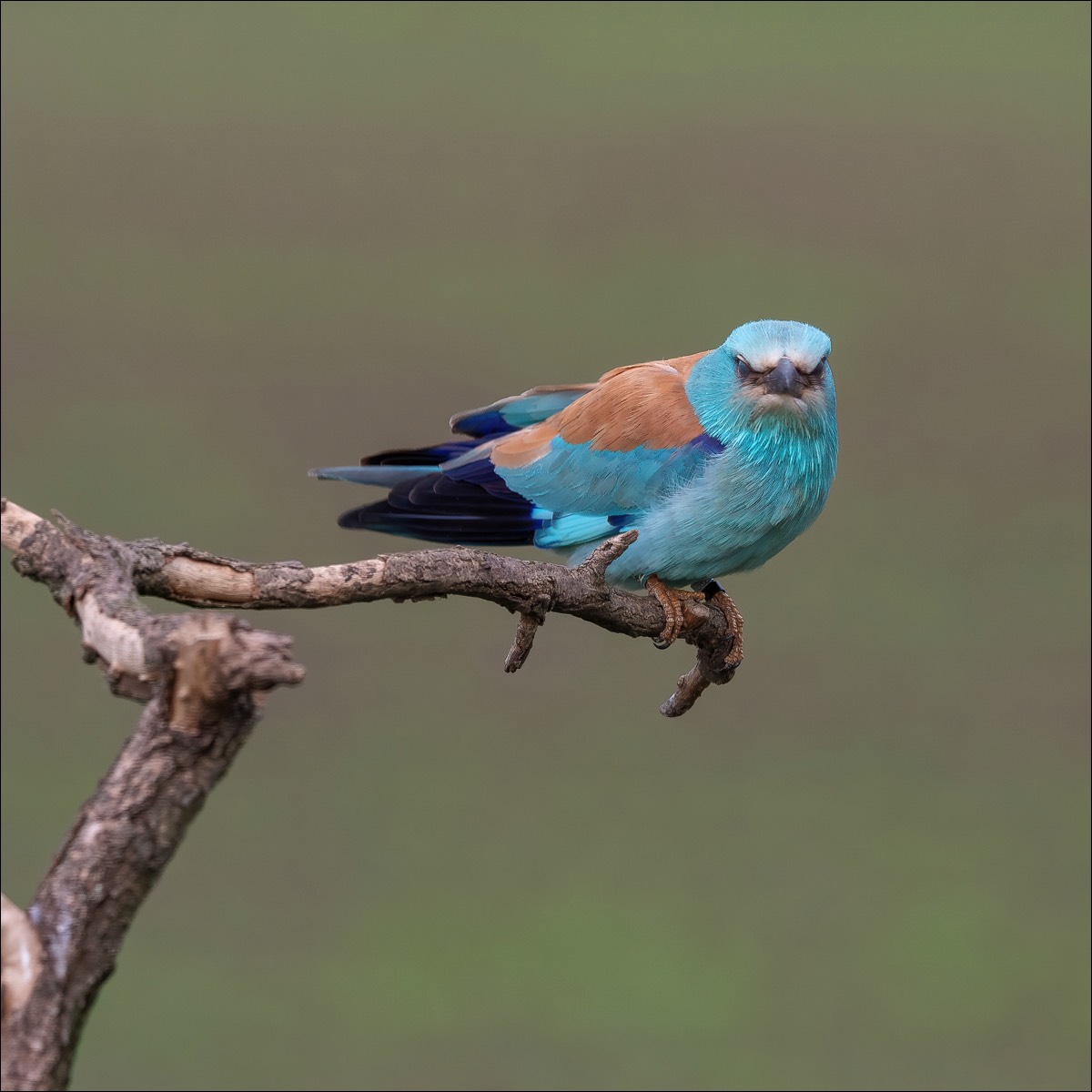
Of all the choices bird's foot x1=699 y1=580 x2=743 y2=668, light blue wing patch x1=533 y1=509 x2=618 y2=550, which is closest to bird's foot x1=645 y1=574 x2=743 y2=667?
bird's foot x1=699 y1=580 x2=743 y2=668

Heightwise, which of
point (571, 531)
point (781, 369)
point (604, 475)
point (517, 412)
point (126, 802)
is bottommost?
point (126, 802)

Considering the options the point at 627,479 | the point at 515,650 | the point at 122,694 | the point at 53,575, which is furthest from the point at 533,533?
the point at 122,694

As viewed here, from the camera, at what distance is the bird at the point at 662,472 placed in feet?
10.6

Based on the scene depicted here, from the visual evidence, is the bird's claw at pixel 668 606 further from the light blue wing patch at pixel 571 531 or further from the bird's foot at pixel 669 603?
the light blue wing patch at pixel 571 531

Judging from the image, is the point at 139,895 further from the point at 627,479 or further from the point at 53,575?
the point at 627,479

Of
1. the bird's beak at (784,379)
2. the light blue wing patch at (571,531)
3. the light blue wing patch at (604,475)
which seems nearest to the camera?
the bird's beak at (784,379)

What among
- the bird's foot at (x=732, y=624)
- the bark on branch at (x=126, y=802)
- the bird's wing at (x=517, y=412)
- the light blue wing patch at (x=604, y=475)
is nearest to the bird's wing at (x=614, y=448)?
the light blue wing patch at (x=604, y=475)

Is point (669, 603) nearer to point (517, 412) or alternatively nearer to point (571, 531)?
point (571, 531)

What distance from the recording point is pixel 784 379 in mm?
3152

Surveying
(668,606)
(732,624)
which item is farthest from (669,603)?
(732,624)

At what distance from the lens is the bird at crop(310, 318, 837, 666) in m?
3.22

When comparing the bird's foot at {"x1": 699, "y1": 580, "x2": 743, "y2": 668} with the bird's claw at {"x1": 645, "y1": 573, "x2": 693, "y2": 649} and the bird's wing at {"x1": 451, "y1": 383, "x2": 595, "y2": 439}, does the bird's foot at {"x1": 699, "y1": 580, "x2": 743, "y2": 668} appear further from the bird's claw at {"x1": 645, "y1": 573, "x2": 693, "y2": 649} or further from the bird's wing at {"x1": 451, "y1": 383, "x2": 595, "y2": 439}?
the bird's wing at {"x1": 451, "y1": 383, "x2": 595, "y2": 439}

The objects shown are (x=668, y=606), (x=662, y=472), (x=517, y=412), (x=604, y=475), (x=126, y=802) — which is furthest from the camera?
(x=517, y=412)

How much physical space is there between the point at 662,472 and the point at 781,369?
389 mm
